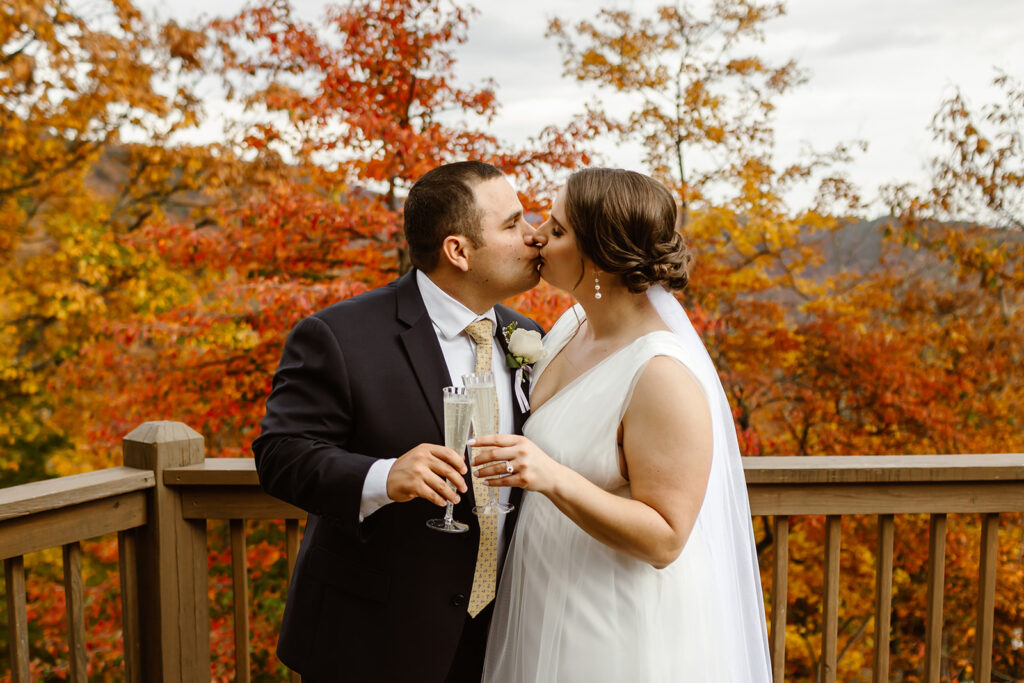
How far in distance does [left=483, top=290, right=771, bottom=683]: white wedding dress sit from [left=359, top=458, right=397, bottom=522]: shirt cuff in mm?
410

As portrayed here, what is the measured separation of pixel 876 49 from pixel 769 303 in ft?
12.9

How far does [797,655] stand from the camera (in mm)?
7879

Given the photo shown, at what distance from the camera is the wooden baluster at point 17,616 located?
6.63 ft

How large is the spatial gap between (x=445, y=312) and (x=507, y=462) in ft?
2.16

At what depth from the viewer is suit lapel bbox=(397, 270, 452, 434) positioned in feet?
6.55

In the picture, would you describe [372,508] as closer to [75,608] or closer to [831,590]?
[75,608]

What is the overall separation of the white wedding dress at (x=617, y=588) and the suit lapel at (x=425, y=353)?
268mm

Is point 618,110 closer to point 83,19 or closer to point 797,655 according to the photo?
point 83,19

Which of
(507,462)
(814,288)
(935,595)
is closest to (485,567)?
(507,462)

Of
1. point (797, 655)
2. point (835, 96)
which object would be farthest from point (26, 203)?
point (797, 655)

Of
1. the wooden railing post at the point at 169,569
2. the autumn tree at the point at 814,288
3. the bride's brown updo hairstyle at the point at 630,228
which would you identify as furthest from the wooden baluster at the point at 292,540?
the autumn tree at the point at 814,288

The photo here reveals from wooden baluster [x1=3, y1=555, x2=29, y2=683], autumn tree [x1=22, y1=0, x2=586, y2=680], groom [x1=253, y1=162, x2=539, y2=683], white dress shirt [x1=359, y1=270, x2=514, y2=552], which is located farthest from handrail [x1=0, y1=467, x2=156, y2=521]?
autumn tree [x1=22, y1=0, x2=586, y2=680]

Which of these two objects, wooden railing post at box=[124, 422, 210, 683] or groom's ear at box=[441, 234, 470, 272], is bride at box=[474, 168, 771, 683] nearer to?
groom's ear at box=[441, 234, 470, 272]

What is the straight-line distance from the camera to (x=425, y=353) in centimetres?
203
